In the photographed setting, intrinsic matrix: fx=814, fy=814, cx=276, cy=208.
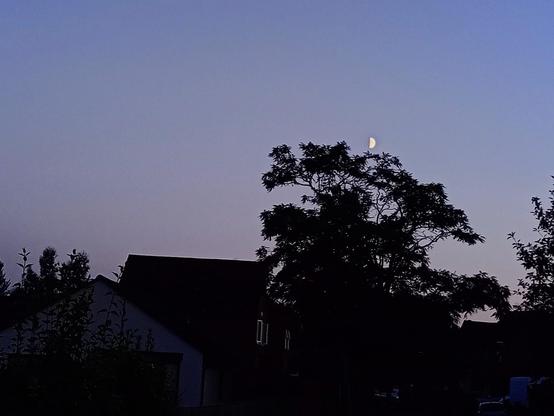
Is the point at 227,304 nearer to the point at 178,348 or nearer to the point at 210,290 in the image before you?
the point at 210,290

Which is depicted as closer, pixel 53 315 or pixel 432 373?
pixel 53 315

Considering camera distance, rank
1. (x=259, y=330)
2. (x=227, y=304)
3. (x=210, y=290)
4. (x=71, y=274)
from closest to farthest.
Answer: (x=71, y=274) < (x=227, y=304) < (x=210, y=290) < (x=259, y=330)

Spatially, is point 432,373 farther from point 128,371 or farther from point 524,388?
point 128,371

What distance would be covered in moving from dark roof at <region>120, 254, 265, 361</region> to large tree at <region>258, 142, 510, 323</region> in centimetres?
198

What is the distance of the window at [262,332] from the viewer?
50250mm

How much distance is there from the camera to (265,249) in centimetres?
5300

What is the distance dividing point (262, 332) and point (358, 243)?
849cm

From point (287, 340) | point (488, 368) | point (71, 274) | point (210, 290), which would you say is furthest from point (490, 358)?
point (71, 274)

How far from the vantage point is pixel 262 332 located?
170 ft

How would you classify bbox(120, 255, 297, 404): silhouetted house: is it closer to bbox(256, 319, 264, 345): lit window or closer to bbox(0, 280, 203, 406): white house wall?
bbox(256, 319, 264, 345): lit window

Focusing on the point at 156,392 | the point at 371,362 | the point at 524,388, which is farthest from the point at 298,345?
the point at 156,392

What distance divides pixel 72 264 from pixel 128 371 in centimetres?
160

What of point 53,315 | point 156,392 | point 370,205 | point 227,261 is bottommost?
point 156,392

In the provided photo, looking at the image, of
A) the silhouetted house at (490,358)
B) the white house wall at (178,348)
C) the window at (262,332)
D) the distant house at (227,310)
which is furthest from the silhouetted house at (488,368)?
the white house wall at (178,348)
